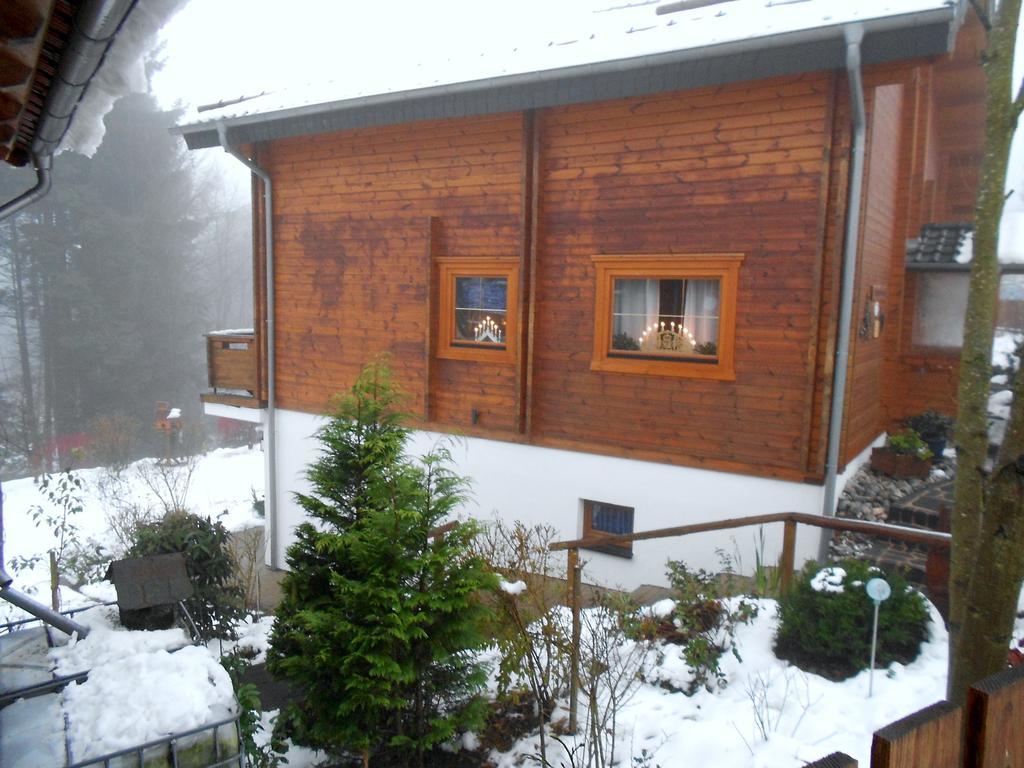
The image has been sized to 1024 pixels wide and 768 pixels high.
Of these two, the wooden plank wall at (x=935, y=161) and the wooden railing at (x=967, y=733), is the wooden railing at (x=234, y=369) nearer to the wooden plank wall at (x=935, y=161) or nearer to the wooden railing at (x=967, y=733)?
the wooden plank wall at (x=935, y=161)

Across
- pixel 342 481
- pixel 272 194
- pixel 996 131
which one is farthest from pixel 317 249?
pixel 996 131

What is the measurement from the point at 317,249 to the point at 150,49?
27.5ft

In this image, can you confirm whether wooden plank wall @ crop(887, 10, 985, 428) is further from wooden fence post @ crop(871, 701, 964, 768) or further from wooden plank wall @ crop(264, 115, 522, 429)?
wooden fence post @ crop(871, 701, 964, 768)

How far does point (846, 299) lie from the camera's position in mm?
6906

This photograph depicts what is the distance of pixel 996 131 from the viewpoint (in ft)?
10.4

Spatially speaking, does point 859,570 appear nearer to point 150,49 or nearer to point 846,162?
point 846,162

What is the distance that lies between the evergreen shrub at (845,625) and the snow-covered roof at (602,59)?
4423 millimetres

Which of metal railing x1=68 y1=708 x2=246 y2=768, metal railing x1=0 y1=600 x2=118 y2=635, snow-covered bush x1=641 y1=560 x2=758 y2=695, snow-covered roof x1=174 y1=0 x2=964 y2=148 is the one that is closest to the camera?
metal railing x1=68 y1=708 x2=246 y2=768

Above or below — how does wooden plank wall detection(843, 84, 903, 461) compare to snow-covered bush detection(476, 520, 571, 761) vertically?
above

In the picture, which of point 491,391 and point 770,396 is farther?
point 491,391

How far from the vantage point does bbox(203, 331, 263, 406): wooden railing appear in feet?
37.6

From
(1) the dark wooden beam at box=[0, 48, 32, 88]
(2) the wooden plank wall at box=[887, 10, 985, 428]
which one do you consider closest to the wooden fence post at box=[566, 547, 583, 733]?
(1) the dark wooden beam at box=[0, 48, 32, 88]

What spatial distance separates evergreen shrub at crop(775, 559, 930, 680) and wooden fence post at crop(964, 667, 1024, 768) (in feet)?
11.1

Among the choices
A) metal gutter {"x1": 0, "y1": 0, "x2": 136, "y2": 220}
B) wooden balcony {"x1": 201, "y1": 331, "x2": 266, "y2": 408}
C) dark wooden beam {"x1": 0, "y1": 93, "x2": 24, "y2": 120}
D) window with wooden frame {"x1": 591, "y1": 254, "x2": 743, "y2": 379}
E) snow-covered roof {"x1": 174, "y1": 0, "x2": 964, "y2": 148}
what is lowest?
wooden balcony {"x1": 201, "y1": 331, "x2": 266, "y2": 408}
